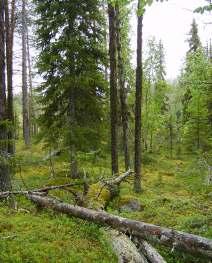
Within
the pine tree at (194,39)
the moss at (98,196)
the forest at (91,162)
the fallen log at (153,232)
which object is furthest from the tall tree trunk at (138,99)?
the pine tree at (194,39)

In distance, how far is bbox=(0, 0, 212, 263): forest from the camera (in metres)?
8.23

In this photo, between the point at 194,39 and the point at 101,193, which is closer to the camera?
the point at 101,193

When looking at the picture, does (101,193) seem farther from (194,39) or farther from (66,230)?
(194,39)

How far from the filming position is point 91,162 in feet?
80.5

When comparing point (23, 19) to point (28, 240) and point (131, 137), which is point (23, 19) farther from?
point (28, 240)

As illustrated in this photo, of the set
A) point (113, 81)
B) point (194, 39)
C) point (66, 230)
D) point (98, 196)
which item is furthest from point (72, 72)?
point (194, 39)

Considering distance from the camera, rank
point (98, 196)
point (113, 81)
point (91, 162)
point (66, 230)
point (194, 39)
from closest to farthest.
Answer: point (66, 230) < point (98, 196) < point (113, 81) < point (91, 162) < point (194, 39)

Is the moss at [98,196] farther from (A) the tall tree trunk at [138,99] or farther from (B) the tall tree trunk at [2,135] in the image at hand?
(A) the tall tree trunk at [138,99]

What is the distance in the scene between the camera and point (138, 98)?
2016cm

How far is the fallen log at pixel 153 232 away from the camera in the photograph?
281 inches

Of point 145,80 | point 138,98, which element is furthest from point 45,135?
point 145,80

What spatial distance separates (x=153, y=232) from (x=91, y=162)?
16.8 meters

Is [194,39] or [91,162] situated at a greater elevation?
[194,39]

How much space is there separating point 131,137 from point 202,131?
266 inches
